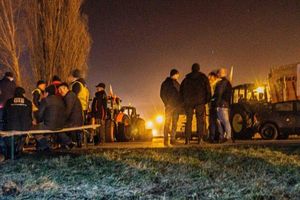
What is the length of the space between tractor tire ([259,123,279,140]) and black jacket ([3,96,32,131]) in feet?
29.7

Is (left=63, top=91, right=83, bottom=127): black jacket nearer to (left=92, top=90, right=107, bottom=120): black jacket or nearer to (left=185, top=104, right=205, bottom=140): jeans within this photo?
(left=92, top=90, right=107, bottom=120): black jacket

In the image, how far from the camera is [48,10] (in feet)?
77.3

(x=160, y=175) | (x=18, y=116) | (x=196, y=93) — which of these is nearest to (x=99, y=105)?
(x=18, y=116)

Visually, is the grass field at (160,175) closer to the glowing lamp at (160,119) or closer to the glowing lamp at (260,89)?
the glowing lamp at (260,89)

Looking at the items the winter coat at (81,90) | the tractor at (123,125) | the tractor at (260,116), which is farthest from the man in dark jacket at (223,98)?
the tractor at (260,116)

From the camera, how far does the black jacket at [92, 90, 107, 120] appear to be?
14055mm

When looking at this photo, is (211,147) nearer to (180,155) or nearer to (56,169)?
(180,155)

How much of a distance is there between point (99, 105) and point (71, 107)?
2.11 m

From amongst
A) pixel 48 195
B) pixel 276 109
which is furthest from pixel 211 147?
pixel 276 109

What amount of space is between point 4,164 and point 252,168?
474cm

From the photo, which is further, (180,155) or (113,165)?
(180,155)

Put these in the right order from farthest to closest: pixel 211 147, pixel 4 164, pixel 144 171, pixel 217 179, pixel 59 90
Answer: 1. pixel 59 90
2. pixel 211 147
3. pixel 4 164
4. pixel 144 171
5. pixel 217 179

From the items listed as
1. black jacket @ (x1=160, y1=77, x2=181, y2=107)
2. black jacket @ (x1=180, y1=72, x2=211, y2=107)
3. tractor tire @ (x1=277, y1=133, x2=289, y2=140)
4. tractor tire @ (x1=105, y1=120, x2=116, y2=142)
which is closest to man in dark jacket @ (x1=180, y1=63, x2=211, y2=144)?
black jacket @ (x1=180, y1=72, x2=211, y2=107)

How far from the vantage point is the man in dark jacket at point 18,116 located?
37.6 ft
